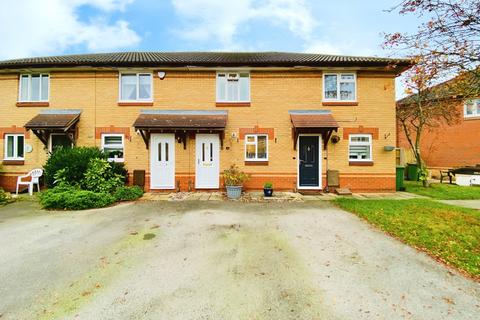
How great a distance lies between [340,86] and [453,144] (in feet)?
44.6

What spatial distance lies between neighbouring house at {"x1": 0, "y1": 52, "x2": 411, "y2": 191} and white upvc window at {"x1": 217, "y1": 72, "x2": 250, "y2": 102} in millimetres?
48

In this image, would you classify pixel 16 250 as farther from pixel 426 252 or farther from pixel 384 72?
pixel 384 72

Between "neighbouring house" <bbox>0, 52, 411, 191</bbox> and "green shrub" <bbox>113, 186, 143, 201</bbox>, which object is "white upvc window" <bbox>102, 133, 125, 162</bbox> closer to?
"neighbouring house" <bbox>0, 52, 411, 191</bbox>

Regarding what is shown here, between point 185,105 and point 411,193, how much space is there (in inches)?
437

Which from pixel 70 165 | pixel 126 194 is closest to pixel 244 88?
pixel 126 194

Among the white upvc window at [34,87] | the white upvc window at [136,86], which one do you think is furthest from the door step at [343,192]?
the white upvc window at [34,87]

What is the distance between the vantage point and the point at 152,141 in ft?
36.7

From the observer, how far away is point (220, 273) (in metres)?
3.85

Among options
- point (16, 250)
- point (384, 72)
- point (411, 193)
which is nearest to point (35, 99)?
point (16, 250)

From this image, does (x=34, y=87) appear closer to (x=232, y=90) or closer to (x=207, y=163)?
(x=207, y=163)

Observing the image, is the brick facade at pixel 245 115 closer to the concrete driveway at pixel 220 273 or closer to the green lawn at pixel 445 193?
the green lawn at pixel 445 193

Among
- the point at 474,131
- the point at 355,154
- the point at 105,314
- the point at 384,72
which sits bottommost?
the point at 105,314

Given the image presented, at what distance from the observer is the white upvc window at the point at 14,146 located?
453 inches

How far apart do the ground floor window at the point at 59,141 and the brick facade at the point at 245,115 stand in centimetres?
44
